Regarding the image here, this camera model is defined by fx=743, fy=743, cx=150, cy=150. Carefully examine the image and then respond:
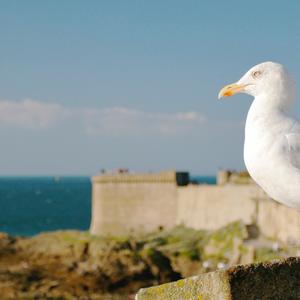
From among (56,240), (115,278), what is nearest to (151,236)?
(56,240)

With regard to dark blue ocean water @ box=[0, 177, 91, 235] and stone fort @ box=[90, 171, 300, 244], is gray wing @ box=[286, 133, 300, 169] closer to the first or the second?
stone fort @ box=[90, 171, 300, 244]

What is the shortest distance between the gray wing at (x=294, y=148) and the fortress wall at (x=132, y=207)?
154 feet

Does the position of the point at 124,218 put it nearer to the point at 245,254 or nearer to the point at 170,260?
the point at 170,260

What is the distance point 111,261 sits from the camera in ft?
127

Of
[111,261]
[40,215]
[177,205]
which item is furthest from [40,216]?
[111,261]

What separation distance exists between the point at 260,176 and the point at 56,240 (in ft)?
137

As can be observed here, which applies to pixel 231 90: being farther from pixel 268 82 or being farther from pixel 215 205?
pixel 215 205

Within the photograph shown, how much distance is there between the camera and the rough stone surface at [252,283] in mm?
2990

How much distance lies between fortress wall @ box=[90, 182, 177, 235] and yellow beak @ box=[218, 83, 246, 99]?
46.3 meters

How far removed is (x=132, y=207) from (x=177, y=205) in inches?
193

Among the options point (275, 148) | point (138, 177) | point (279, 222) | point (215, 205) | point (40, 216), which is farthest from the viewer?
point (40, 216)

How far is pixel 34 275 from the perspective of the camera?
38125 mm

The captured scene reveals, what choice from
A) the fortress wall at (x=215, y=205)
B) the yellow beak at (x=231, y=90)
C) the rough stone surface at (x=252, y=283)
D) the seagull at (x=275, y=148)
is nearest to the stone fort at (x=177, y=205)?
the fortress wall at (x=215, y=205)

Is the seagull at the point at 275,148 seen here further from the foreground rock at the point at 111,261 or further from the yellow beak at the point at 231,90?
the foreground rock at the point at 111,261
